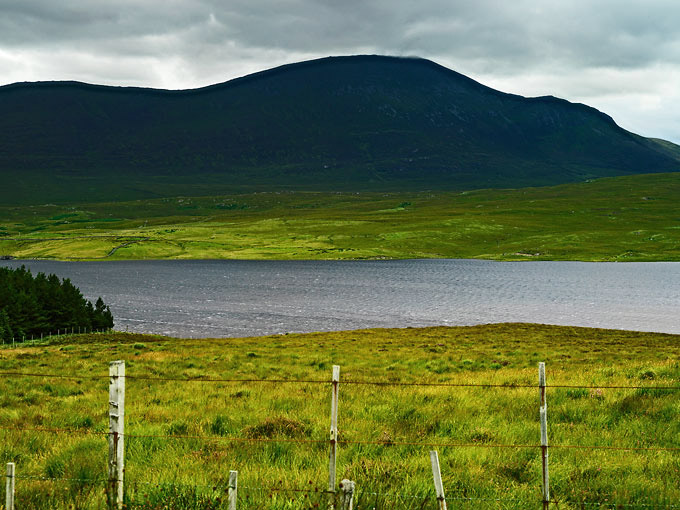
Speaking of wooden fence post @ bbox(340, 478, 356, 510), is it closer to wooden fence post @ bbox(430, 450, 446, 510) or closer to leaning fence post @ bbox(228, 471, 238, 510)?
wooden fence post @ bbox(430, 450, 446, 510)

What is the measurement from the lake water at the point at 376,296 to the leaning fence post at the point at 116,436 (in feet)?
267

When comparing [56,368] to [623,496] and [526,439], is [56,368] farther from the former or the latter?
[623,496]

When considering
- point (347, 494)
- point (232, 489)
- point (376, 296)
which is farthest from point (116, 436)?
point (376, 296)

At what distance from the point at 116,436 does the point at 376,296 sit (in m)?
125

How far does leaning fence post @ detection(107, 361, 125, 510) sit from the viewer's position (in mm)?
7554

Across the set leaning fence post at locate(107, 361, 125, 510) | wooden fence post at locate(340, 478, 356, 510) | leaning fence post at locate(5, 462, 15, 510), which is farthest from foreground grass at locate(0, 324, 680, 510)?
wooden fence post at locate(340, 478, 356, 510)

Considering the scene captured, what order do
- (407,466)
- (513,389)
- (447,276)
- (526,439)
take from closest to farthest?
(407,466) < (526,439) < (513,389) < (447,276)

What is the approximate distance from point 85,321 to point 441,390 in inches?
3069

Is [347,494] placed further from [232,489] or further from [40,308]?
[40,308]

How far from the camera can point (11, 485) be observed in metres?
6.76

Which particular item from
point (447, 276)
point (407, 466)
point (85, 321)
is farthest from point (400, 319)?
point (407, 466)

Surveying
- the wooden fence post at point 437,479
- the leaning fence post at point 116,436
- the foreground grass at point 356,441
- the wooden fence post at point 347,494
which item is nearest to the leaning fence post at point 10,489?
the foreground grass at point 356,441

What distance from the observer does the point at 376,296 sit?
132250 mm

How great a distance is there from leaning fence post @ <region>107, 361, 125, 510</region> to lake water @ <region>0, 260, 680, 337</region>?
81504mm
